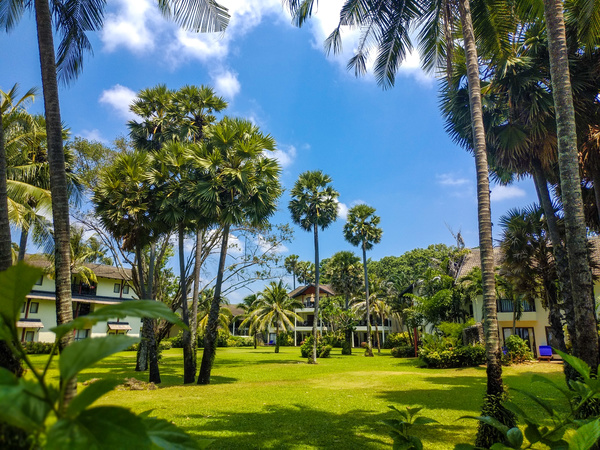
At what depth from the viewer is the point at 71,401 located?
0.66 metres

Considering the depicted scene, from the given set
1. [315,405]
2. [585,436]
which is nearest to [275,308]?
[315,405]

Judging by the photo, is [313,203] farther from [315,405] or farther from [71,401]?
[71,401]

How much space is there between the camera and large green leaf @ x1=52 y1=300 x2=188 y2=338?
2.34 ft

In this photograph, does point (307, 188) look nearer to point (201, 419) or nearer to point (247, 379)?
point (247, 379)

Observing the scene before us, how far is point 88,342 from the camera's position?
686mm

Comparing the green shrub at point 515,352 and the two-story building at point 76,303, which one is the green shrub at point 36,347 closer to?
the two-story building at point 76,303

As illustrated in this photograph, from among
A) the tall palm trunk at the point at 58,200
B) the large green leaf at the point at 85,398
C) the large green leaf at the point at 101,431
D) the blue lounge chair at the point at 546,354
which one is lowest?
the blue lounge chair at the point at 546,354

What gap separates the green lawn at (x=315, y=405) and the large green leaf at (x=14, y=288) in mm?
5692

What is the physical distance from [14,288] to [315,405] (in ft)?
37.7

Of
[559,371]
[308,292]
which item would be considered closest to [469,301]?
[559,371]

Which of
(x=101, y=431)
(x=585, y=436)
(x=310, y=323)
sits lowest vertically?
(x=310, y=323)

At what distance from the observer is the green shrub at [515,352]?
22.3 metres

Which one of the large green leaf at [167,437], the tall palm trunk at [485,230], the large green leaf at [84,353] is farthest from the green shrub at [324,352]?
the large green leaf at [84,353]

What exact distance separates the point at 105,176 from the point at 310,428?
1268 centimetres
